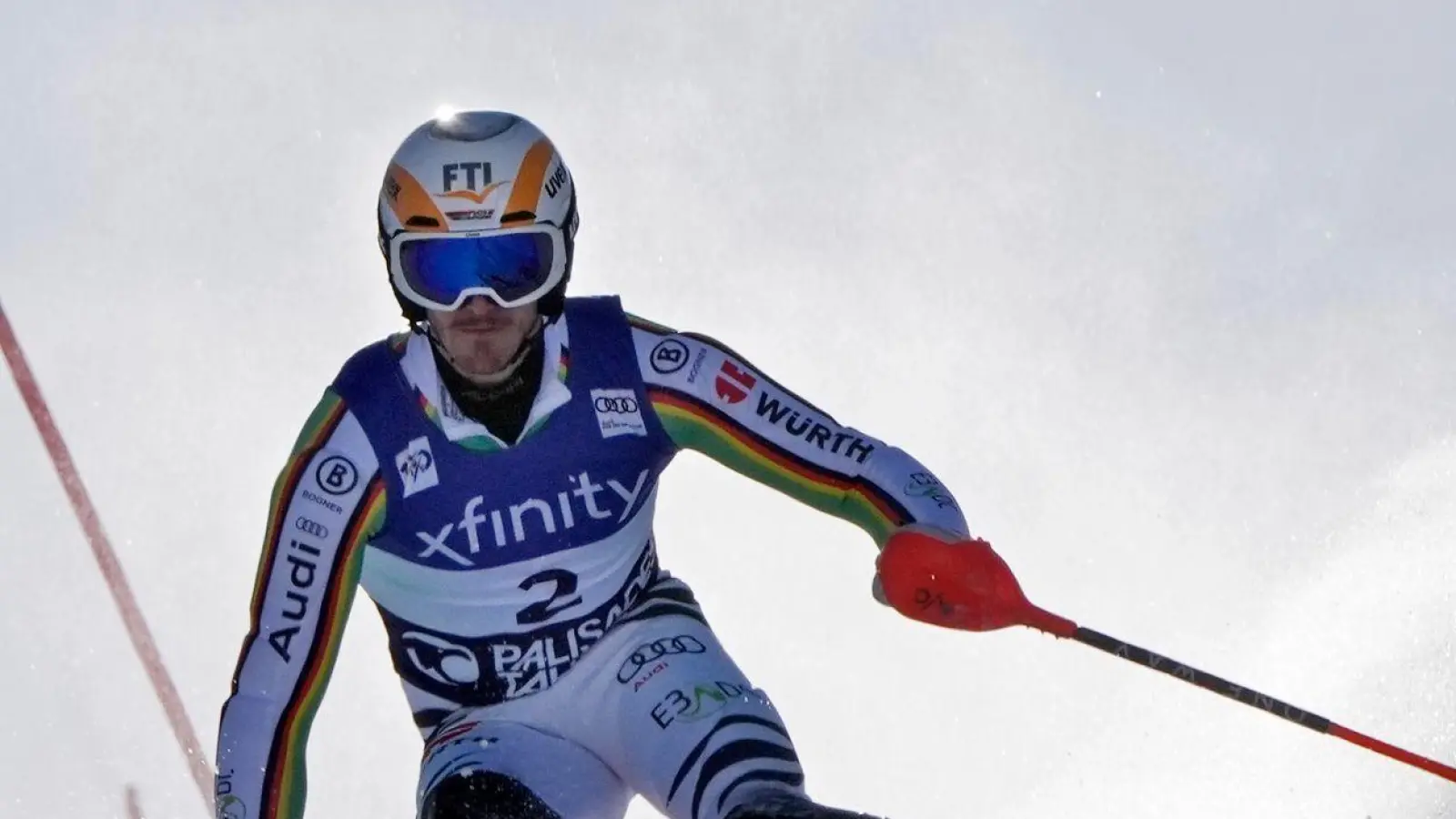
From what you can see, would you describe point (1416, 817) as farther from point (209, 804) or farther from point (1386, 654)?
point (209, 804)

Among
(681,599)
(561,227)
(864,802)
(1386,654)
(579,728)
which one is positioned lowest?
(579,728)

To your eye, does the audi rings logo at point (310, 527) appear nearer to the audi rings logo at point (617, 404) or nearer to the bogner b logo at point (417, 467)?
the bogner b logo at point (417, 467)

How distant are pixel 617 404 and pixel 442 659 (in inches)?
33.8

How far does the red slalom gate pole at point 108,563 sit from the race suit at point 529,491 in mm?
5926

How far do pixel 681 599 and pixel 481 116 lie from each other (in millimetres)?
1466

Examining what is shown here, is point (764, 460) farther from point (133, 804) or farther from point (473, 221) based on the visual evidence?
point (133, 804)

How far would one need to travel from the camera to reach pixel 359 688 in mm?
12836

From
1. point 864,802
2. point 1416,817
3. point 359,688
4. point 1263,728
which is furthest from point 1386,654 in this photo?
point 359,688

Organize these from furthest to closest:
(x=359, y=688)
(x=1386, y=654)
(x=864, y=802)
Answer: (x=359, y=688)
(x=864, y=802)
(x=1386, y=654)

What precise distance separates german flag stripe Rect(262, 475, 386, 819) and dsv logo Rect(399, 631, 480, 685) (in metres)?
0.30

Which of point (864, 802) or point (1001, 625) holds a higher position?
point (864, 802)

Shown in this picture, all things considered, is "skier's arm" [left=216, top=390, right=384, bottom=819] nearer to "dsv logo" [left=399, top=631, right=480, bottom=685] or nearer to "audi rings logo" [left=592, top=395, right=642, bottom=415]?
"dsv logo" [left=399, top=631, right=480, bottom=685]

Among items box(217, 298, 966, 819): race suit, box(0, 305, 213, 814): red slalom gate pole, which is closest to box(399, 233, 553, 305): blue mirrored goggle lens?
box(217, 298, 966, 819): race suit

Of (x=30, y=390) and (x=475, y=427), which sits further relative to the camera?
(x=30, y=390)
